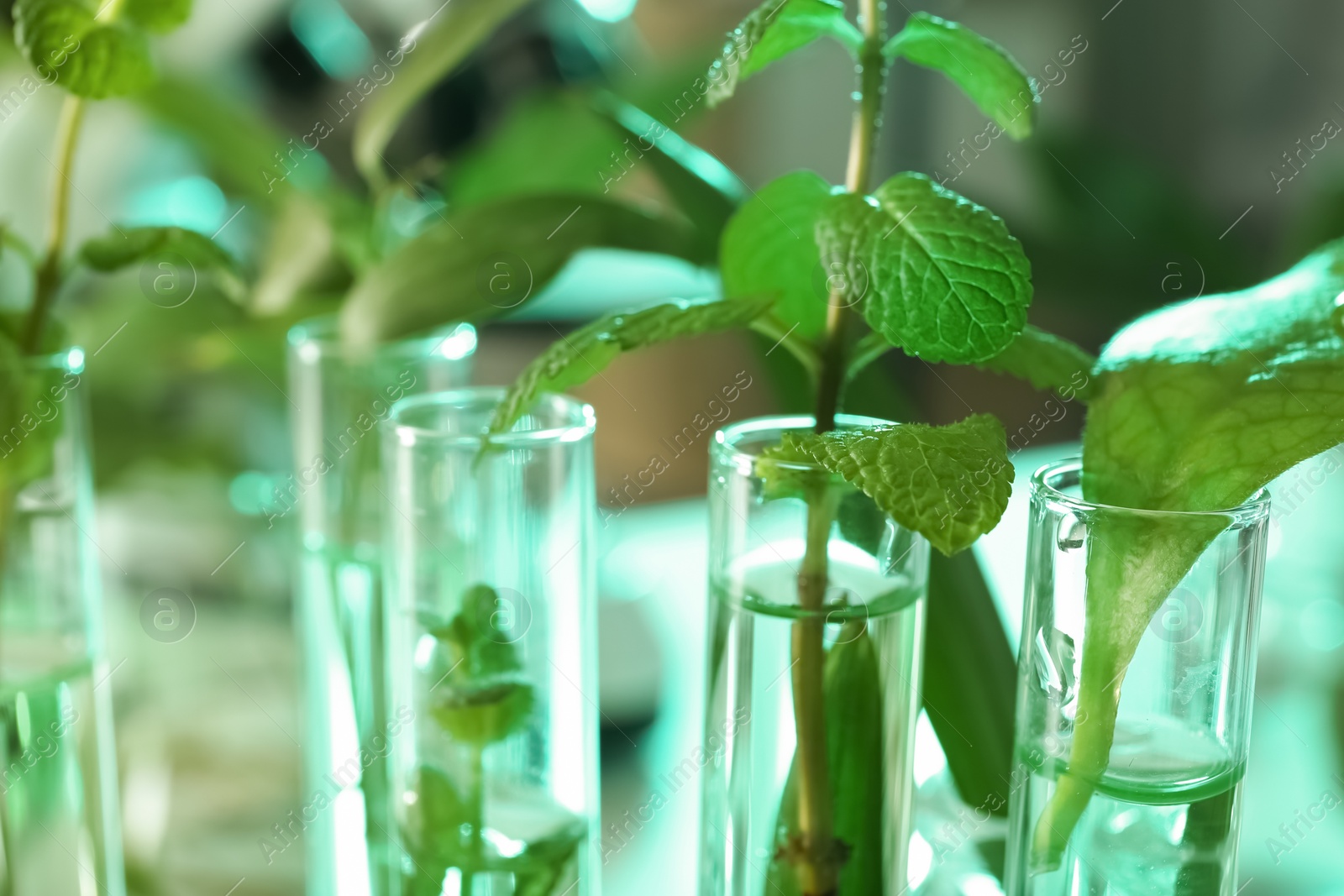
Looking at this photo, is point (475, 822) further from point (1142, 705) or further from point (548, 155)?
point (548, 155)

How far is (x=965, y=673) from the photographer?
14.7 inches

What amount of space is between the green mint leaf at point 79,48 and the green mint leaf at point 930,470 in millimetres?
223

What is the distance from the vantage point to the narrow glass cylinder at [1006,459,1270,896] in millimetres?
259

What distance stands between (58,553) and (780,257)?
249 millimetres

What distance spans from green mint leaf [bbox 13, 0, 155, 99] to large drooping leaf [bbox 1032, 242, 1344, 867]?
0.89 feet

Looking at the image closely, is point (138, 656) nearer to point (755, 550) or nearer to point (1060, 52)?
point (755, 550)

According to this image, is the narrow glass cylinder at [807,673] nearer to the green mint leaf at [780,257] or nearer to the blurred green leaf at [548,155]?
the green mint leaf at [780,257]

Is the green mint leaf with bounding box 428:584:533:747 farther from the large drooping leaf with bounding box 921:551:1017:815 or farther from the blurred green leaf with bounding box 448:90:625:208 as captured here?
the blurred green leaf with bounding box 448:90:625:208

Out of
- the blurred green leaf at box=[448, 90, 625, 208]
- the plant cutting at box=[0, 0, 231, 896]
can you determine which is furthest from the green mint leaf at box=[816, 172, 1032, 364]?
the blurred green leaf at box=[448, 90, 625, 208]

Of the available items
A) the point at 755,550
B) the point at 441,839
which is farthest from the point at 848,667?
the point at 441,839

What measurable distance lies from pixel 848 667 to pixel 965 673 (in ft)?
0.32

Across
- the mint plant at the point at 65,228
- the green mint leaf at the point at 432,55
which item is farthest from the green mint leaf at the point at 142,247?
the green mint leaf at the point at 432,55

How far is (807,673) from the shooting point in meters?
0.28

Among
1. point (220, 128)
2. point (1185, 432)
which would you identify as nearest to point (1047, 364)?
point (1185, 432)
